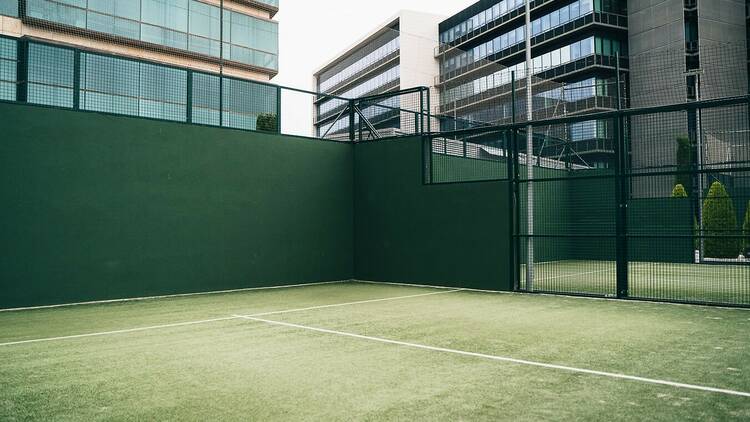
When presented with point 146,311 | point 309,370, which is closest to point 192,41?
point 146,311

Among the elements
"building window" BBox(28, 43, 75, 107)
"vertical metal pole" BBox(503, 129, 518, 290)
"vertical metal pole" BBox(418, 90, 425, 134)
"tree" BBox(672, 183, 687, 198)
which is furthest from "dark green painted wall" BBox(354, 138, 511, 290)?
"tree" BBox(672, 183, 687, 198)

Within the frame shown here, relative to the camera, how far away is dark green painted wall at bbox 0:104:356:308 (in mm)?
8422

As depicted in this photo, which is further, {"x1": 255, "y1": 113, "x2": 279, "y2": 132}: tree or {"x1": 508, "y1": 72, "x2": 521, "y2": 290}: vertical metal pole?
{"x1": 255, "y1": 113, "x2": 279, "y2": 132}: tree

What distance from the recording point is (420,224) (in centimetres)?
1177

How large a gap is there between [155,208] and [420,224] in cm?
514

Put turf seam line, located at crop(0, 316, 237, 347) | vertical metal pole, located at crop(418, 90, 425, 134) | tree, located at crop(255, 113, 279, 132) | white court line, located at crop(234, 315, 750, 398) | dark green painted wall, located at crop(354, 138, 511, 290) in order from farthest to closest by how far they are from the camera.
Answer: vertical metal pole, located at crop(418, 90, 425, 134) < tree, located at crop(255, 113, 279, 132) < dark green painted wall, located at crop(354, 138, 511, 290) < turf seam line, located at crop(0, 316, 237, 347) < white court line, located at crop(234, 315, 750, 398)

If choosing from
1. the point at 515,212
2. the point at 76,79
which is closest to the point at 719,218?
the point at 515,212

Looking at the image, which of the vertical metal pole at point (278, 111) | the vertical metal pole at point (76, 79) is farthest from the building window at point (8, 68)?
the vertical metal pole at point (278, 111)

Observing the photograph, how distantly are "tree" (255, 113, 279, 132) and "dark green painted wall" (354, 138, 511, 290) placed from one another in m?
2.19

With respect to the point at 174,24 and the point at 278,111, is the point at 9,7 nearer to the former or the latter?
the point at 174,24

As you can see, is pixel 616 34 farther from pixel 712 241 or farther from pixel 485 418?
pixel 485 418

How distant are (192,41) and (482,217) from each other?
27001 mm

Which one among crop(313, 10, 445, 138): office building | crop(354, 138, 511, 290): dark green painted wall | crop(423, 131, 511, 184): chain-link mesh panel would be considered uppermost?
crop(313, 10, 445, 138): office building

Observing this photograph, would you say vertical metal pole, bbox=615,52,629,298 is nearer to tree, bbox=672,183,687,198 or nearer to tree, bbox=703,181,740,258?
tree, bbox=703,181,740,258
